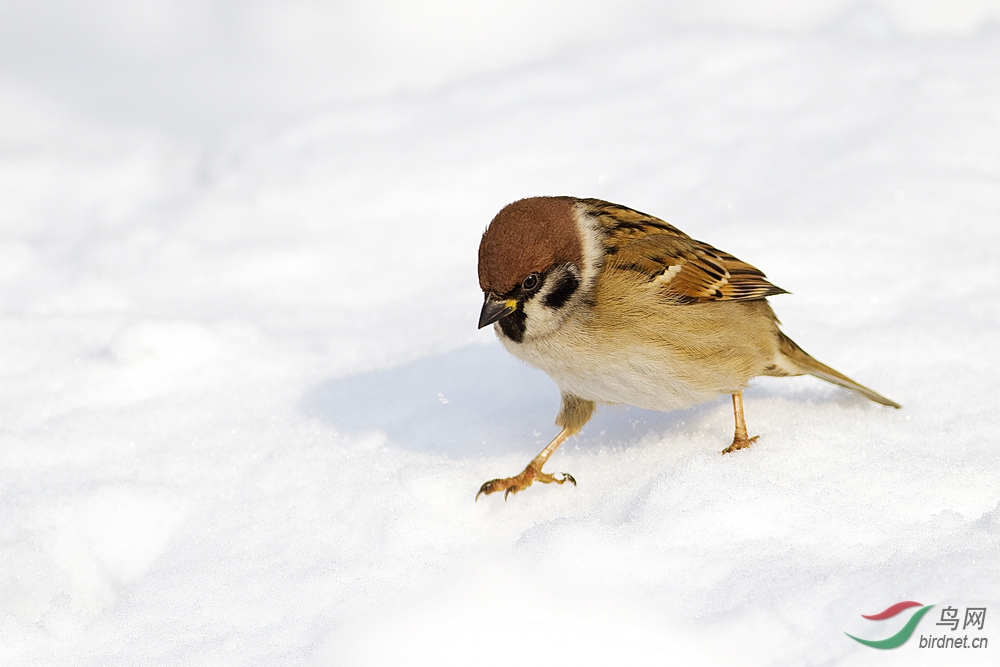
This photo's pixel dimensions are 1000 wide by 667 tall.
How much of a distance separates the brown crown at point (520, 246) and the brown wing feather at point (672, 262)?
0.76ft

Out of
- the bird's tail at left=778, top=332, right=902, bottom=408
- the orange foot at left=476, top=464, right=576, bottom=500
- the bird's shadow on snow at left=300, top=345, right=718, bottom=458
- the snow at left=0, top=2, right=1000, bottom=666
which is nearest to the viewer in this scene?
the snow at left=0, top=2, right=1000, bottom=666

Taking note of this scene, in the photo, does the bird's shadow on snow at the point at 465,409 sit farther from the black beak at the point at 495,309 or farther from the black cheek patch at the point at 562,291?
the black beak at the point at 495,309

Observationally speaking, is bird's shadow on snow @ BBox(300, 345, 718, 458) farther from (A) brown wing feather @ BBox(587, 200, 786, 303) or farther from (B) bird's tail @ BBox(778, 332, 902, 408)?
(A) brown wing feather @ BBox(587, 200, 786, 303)

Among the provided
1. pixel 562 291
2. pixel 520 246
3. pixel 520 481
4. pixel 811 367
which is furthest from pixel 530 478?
pixel 811 367

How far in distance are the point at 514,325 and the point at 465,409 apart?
87 cm

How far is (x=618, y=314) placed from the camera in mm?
3309

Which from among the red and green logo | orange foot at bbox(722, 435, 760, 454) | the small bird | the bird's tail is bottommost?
orange foot at bbox(722, 435, 760, 454)

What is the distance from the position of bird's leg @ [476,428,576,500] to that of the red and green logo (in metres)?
1.32

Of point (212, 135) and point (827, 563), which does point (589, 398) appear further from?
point (212, 135)

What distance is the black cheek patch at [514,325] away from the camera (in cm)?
328

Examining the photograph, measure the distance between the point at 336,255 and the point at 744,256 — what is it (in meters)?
2.21

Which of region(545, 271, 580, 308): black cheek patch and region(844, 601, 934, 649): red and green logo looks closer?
region(844, 601, 934, 649): red and green logo

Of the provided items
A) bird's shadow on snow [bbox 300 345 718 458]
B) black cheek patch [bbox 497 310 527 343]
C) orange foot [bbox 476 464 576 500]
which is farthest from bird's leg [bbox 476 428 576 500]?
black cheek patch [bbox 497 310 527 343]

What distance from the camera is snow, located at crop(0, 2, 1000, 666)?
2672 millimetres
